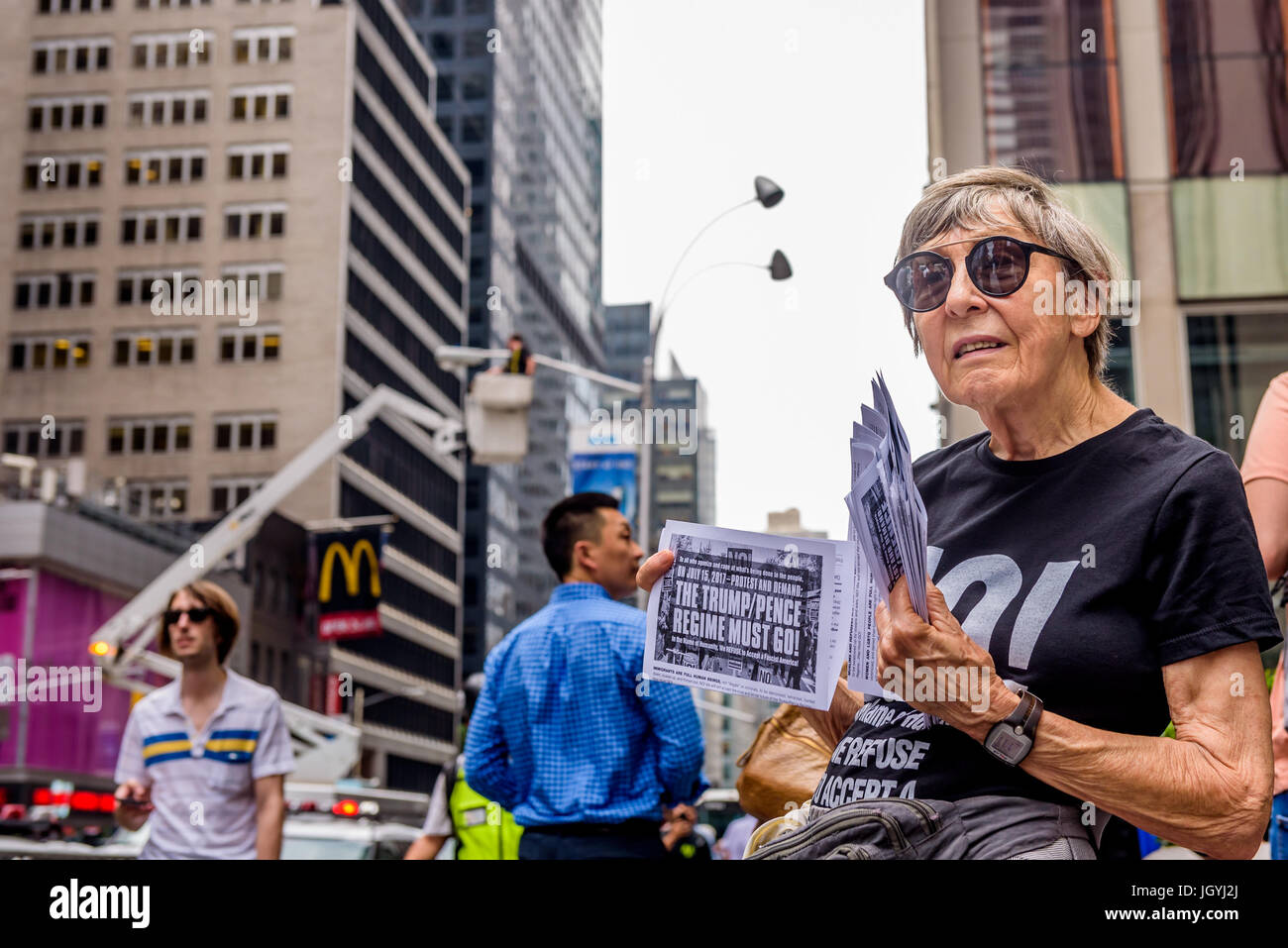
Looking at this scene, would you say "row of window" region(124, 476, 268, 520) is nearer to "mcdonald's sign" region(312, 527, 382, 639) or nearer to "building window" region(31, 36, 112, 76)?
"mcdonald's sign" region(312, 527, 382, 639)

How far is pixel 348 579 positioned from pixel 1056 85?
36.7 m

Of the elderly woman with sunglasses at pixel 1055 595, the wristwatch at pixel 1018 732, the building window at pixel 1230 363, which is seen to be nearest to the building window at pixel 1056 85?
the building window at pixel 1230 363

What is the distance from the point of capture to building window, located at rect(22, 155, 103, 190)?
213 ft

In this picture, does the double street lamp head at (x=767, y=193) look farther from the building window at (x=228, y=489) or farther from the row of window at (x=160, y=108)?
the row of window at (x=160, y=108)

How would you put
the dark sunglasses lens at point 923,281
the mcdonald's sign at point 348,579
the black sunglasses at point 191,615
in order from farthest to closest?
the mcdonald's sign at point 348,579 < the black sunglasses at point 191,615 < the dark sunglasses lens at point 923,281

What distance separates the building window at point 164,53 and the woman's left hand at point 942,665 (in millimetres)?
70547

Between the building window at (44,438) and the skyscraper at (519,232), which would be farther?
the skyscraper at (519,232)

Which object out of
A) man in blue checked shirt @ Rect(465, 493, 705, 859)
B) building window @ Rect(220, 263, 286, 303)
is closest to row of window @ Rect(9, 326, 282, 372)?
building window @ Rect(220, 263, 286, 303)

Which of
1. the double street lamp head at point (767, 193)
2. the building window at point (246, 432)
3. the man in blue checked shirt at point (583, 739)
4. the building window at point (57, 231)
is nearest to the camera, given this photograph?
the double street lamp head at point (767, 193)

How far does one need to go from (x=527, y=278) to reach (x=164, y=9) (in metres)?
41.8

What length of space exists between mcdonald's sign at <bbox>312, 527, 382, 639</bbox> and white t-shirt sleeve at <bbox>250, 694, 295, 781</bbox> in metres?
39.9

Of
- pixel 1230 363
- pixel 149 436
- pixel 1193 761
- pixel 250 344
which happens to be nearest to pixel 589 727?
pixel 1193 761

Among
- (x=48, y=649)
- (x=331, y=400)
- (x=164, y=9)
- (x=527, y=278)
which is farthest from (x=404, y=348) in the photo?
(x=48, y=649)

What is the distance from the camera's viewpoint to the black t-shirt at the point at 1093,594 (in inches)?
61.2
